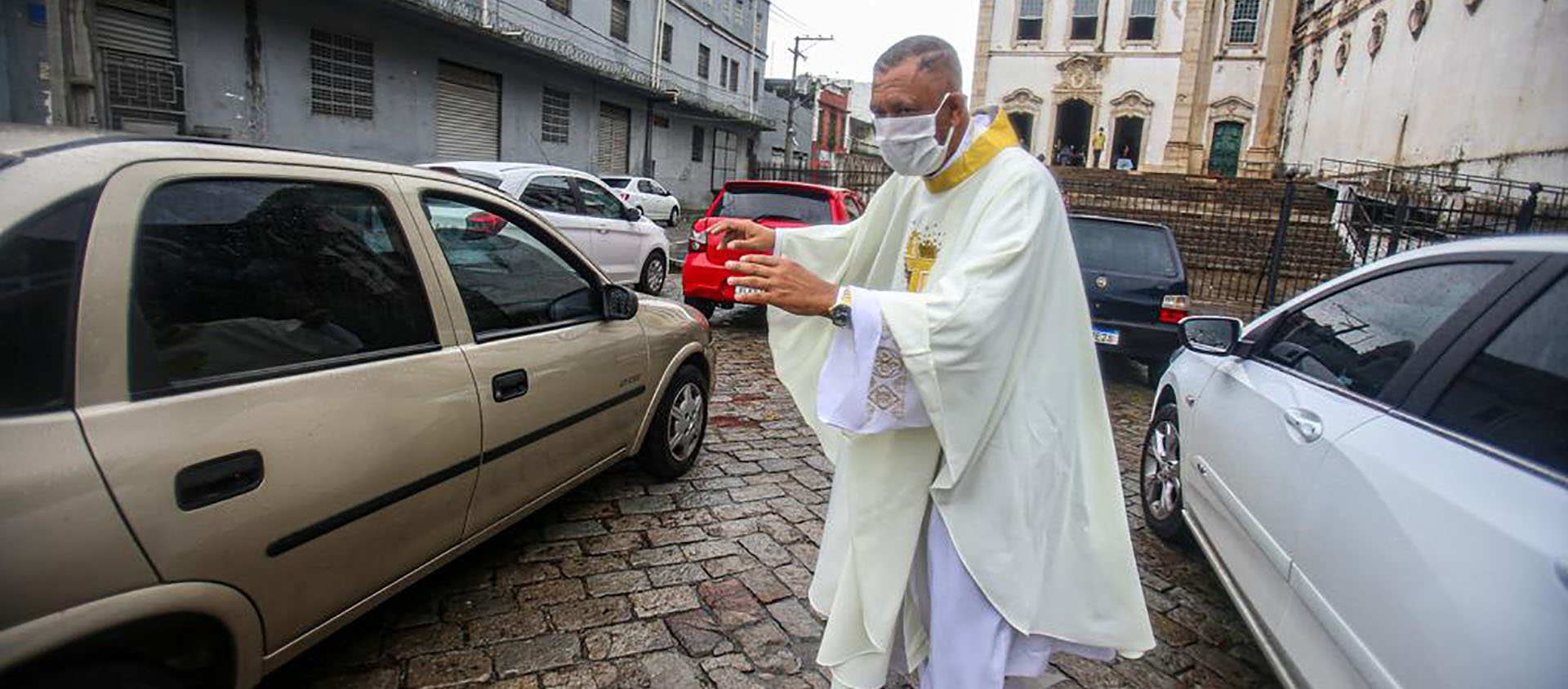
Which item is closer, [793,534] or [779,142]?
[793,534]

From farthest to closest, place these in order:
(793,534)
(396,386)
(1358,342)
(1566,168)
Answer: (1566,168) → (793,534) → (1358,342) → (396,386)

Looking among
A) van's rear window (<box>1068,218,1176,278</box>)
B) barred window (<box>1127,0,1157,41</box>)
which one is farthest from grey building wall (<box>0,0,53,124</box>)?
barred window (<box>1127,0,1157,41</box>)

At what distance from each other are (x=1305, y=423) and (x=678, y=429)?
278 centimetres

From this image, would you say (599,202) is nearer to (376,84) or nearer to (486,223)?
(486,223)

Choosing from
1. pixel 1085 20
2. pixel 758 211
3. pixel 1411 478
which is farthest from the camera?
pixel 1085 20

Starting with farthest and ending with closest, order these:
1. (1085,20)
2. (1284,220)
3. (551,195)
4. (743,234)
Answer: (1085,20)
(1284,220)
(551,195)
(743,234)

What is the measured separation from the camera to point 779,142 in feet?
129

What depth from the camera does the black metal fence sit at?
1127cm

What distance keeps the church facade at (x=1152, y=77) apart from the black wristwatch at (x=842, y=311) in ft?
102

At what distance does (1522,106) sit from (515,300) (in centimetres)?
1865

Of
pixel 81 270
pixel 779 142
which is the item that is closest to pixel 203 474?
pixel 81 270

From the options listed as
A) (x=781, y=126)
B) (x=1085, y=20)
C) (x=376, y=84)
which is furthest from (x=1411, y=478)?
(x=781, y=126)

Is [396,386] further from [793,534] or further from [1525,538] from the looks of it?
[1525,538]

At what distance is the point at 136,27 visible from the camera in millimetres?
11539
